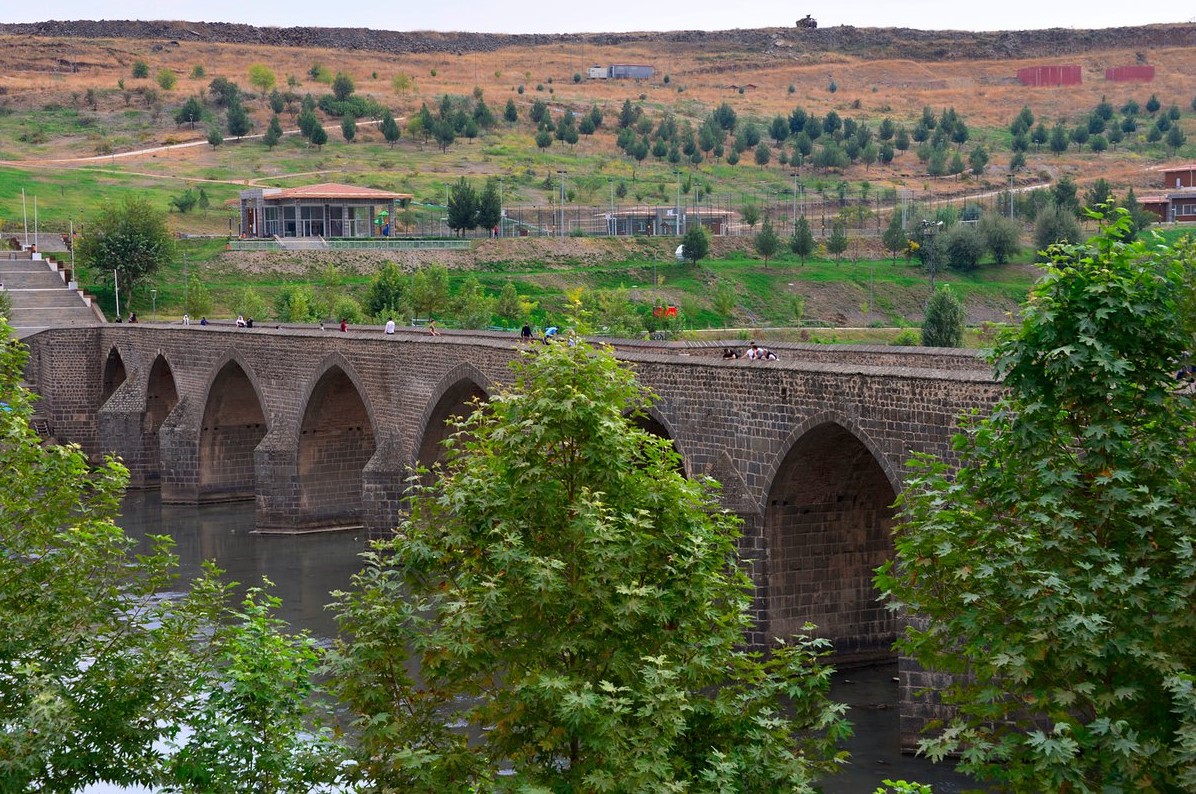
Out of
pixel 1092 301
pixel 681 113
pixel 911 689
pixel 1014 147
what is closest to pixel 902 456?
pixel 911 689

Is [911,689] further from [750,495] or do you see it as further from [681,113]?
[681,113]

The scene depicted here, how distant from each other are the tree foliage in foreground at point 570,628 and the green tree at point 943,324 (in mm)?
40160

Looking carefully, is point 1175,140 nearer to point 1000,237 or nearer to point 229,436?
point 1000,237

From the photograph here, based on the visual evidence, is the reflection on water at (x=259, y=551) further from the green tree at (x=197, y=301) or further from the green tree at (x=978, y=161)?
the green tree at (x=978, y=161)

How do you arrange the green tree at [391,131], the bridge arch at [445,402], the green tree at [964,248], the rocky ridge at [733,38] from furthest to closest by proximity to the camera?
1. the rocky ridge at [733,38]
2. the green tree at [391,131]
3. the green tree at [964,248]
4. the bridge arch at [445,402]

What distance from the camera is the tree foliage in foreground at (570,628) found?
10320 millimetres

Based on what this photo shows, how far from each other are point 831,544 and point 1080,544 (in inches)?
500

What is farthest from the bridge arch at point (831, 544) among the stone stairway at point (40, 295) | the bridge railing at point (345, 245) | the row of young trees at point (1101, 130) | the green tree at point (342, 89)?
the green tree at point (342, 89)

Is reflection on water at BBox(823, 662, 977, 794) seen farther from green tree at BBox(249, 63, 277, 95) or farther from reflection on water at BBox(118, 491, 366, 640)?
green tree at BBox(249, 63, 277, 95)

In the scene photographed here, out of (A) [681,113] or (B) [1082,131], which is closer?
(B) [1082,131]

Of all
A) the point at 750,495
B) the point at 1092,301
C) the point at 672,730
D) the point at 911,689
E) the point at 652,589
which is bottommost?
the point at 911,689

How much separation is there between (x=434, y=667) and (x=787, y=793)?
2.41 m

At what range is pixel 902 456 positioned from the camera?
63.5 ft

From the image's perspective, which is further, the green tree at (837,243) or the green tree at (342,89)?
the green tree at (342,89)
